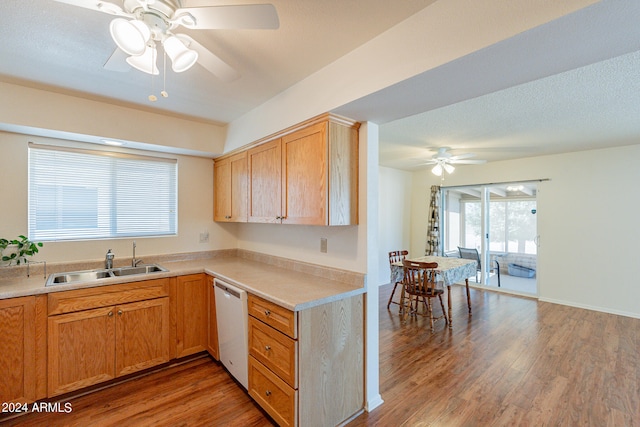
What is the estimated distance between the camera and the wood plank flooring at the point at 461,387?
200 cm

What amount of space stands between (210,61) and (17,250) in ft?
8.35

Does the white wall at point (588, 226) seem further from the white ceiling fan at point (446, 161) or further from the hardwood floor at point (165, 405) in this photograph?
the hardwood floor at point (165, 405)

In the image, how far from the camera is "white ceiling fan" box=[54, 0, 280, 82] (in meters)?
1.12

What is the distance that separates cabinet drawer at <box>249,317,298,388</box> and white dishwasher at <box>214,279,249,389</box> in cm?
11

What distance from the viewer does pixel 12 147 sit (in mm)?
2480

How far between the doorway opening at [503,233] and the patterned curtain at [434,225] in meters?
0.30

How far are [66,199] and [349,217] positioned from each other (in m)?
2.77

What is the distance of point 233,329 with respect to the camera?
232cm

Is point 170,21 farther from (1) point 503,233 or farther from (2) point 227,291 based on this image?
(1) point 503,233

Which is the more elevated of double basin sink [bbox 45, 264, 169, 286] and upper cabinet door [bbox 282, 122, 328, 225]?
upper cabinet door [bbox 282, 122, 328, 225]

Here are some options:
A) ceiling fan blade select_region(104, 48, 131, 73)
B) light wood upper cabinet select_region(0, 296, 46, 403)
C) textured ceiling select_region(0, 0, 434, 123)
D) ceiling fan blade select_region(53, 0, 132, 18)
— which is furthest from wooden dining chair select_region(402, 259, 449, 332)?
light wood upper cabinet select_region(0, 296, 46, 403)

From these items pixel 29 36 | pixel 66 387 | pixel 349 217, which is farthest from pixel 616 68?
pixel 66 387

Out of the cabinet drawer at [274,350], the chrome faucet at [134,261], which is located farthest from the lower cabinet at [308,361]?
the chrome faucet at [134,261]

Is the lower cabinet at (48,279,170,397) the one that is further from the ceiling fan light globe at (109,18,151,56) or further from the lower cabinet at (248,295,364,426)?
the ceiling fan light globe at (109,18,151,56)
